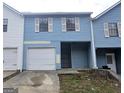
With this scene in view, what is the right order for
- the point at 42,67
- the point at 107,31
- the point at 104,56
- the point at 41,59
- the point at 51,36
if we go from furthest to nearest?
the point at 104,56 → the point at 107,31 → the point at 51,36 → the point at 41,59 → the point at 42,67

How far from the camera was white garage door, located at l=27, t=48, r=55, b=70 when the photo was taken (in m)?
14.9

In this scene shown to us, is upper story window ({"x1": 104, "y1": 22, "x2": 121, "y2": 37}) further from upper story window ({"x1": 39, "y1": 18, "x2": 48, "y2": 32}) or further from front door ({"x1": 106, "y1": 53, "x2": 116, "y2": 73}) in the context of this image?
upper story window ({"x1": 39, "y1": 18, "x2": 48, "y2": 32})

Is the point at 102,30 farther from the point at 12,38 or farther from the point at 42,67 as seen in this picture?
the point at 12,38

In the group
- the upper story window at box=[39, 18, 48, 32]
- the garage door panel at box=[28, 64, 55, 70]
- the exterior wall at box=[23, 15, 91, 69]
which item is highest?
the upper story window at box=[39, 18, 48, 32]

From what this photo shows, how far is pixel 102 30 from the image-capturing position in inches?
608

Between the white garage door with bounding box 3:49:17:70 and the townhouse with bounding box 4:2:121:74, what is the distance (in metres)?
0.30

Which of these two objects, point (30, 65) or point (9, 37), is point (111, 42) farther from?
point (9, 37)

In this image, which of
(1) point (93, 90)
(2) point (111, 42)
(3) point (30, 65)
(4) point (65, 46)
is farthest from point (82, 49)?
(1) point (93, 90)

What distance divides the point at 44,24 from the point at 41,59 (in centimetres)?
327

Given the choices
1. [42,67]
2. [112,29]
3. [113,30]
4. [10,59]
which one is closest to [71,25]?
[112,29]

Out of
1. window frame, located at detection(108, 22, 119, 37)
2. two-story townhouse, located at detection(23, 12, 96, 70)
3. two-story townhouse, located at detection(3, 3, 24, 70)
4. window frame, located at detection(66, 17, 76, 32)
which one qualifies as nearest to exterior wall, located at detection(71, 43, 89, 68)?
two-story townhouse, located at detection(23, 12, 96, 70)

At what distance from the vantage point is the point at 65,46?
54.5 feet

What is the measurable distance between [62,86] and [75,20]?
26.4 ft

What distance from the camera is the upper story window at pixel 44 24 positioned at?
604 inches
